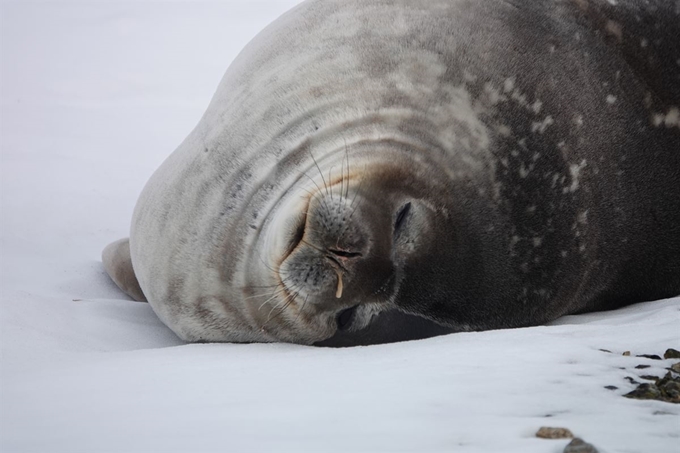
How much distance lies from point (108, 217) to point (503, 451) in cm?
365

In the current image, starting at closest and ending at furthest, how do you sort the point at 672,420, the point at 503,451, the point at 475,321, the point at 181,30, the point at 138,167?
1. the point at 503,451
2. the point at 672,420
3. the point at 475,321
4. the point at 138,167
5. the point at 181,30

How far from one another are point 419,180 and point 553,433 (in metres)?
1.30

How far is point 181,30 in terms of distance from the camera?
7.83 meters

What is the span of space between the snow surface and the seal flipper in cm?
6

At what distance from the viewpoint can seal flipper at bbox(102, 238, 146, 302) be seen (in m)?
4.05

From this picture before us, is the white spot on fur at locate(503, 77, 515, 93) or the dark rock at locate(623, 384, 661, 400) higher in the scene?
the white spot on fur at locate(503, 77, 515, 93)

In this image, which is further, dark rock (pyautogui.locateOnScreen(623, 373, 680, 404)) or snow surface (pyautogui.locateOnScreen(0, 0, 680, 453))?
dark rock (pyautogui.locateOnScreen(623, 373, 680, 404))

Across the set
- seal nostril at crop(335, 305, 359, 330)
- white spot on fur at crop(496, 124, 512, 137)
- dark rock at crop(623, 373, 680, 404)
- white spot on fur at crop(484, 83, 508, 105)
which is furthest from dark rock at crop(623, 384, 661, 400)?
white spot on fur at crop(484, 83, 508, 105)

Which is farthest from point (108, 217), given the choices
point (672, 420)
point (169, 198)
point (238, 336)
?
point (672, 420)

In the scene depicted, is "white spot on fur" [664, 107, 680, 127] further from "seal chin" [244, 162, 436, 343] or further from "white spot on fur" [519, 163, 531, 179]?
"seal chin" [244, 162, 436, 343]

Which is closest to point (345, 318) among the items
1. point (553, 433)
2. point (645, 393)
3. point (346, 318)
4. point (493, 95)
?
point (346, 318)

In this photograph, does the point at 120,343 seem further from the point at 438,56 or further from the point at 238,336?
the point at 438,56

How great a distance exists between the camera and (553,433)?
1.74 m

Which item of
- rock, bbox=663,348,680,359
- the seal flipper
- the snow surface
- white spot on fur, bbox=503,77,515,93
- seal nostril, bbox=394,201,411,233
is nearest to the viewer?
the snow surface
